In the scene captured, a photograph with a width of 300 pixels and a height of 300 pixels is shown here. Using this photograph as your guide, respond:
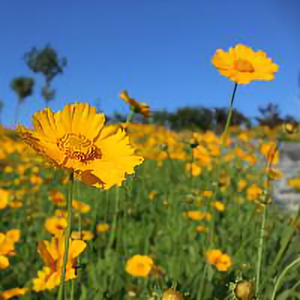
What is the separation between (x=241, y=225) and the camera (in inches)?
84.0

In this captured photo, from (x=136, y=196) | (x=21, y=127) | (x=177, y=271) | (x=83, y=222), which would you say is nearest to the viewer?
(x=21, y=127)

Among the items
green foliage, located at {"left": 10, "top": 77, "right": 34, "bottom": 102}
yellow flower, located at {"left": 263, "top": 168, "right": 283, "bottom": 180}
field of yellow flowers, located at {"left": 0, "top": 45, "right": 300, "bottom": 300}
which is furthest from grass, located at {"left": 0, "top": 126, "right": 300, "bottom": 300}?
green foliage, located at {"left": 10, "top": 77, "right": 34, "bottom": 102}

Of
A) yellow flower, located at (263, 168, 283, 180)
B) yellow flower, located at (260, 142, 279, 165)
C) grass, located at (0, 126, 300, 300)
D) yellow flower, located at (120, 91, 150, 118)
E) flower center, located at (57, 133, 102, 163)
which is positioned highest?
yellow flower, located at (120, 91, 150, 118)

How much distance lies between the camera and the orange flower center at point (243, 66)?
37.6 inches

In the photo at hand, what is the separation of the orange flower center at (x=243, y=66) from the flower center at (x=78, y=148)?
387 millimetres

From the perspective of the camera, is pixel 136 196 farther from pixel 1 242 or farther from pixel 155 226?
pixel 1 242

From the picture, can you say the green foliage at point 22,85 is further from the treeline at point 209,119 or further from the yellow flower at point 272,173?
the yellow flower at point 272,173

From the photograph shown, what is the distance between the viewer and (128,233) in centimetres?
195

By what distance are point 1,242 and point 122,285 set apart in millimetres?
480

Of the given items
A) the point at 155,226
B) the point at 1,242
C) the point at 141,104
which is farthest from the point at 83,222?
the point at 1,242

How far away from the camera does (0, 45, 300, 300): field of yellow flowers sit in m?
0.63

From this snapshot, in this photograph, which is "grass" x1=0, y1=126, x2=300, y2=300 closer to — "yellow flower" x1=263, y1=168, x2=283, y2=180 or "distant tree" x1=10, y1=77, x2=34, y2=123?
"yellow flower" x1=263, y1=168, x2=283, y2=180

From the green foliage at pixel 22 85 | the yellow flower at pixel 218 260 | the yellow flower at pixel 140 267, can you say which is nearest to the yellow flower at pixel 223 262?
the yellow flower at pixel 218 260

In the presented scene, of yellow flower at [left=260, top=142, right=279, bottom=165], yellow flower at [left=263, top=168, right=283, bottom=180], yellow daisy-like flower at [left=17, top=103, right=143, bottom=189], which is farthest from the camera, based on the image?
yellow flower at [left=263, top=168, right=283, bottom=180]
